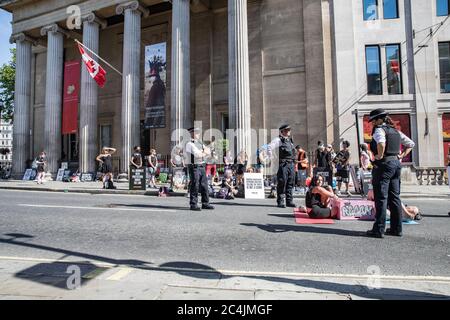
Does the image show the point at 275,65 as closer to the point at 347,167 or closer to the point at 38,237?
the point at 347,167

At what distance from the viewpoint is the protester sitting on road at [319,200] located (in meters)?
7.25

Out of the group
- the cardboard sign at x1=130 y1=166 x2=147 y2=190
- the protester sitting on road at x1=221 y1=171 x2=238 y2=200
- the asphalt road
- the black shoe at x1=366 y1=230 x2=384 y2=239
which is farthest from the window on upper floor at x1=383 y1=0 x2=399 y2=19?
the black shoe at x1=366 y1=230 x2=384 y2=239

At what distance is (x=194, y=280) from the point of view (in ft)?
11.3

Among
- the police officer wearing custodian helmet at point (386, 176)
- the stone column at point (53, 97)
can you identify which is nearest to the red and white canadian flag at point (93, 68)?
the stone column at point (53, 97)

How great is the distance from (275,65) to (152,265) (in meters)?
19.3

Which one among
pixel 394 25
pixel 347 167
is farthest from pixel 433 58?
pixel 347 167

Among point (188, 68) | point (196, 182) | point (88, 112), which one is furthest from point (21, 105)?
point (196, 182)

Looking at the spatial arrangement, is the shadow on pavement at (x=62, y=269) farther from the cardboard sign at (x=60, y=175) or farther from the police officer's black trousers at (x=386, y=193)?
the cardboard sign at (x=60, y=175)

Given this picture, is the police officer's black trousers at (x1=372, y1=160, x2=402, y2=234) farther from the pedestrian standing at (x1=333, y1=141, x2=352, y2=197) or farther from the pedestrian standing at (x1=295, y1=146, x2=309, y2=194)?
the pedestrian standing at (x1=333, y1=141, x2=352, y2=197)

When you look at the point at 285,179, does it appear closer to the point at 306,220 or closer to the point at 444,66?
the point at 306,220

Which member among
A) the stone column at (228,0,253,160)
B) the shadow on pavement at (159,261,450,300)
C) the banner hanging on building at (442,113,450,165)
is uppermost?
the stone column at (228,0,253,160)

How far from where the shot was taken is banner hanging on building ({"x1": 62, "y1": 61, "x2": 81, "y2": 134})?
24.5 metres

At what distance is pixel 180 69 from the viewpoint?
19.9 m

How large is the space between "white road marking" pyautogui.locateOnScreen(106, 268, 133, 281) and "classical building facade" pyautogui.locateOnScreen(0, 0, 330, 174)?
14.4m
